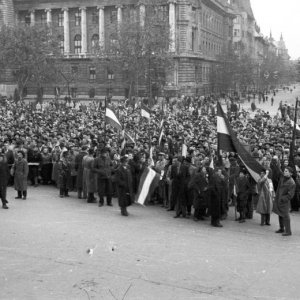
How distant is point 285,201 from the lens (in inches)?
464

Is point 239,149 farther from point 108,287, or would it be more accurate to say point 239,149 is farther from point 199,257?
point 108,287

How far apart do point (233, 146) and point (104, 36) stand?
59.1m

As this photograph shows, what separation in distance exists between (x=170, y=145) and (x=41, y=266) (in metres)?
11.3

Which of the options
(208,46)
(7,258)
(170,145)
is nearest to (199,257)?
(7,258)

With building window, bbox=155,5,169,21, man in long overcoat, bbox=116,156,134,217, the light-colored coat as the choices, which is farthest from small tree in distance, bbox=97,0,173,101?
the light-colored coat

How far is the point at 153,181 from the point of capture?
13594 mm

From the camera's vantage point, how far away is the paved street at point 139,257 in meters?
8.31

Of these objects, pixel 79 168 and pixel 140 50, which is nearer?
pixel 79 168

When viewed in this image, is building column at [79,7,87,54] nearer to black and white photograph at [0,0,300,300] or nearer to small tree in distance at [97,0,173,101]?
small tree in distance at [97,0,173,101]

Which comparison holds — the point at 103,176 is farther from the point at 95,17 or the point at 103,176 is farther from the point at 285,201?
the point at 95,17

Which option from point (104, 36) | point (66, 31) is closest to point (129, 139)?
point (104, 36)

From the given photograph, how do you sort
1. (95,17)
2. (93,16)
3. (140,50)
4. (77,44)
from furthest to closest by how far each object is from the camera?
(77,44) → (93,16) → (95,17) → (140,50)

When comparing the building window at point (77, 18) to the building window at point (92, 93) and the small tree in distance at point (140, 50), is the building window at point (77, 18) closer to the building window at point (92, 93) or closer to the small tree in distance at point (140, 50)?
the building window at point (92, 93)

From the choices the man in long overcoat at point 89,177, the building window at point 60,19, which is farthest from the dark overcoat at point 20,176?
the building window at point 60,19
